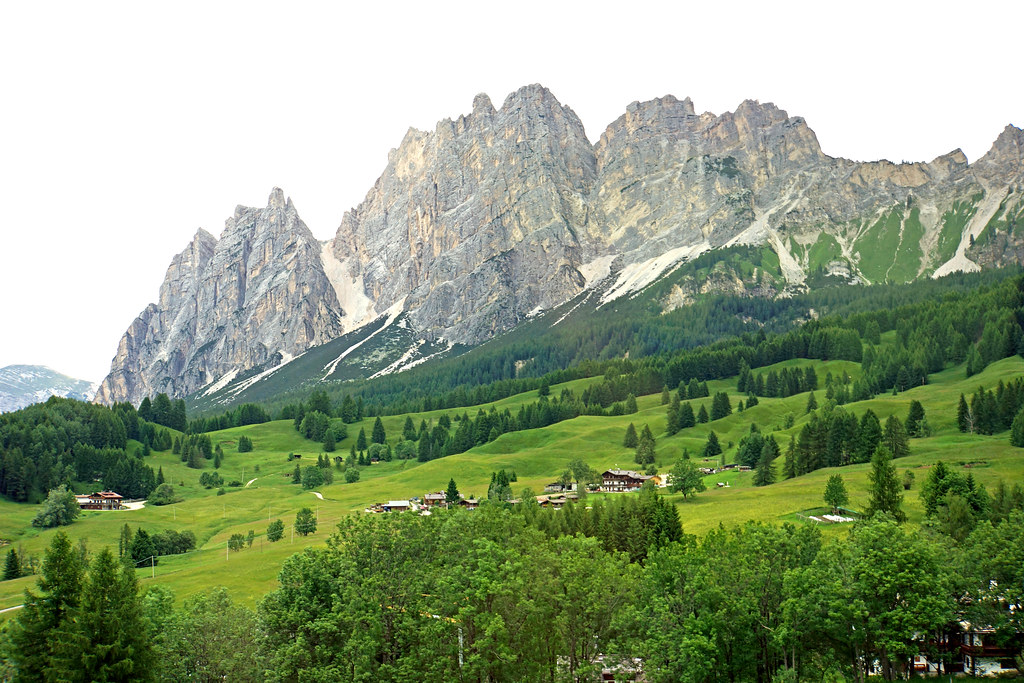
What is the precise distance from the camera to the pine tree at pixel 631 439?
176m

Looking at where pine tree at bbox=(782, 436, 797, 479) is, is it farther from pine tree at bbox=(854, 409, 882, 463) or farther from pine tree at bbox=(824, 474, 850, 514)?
pine tree at bbox=(824, 474, 850, 514)

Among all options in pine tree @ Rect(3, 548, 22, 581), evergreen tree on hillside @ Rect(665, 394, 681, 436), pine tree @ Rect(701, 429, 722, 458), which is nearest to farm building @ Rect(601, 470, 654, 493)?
pine tree @ Rect(701, 429, 722, 458)

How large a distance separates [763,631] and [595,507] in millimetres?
41468

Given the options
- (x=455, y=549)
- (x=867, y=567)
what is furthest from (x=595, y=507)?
(x=867, y=567)

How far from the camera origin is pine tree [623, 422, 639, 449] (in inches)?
6939

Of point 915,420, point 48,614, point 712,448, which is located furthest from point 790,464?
point 48,614

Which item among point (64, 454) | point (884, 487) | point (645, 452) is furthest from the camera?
point (64, 454)

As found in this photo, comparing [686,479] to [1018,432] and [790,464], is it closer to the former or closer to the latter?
[790,464]

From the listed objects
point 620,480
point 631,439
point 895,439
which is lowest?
point 620,480

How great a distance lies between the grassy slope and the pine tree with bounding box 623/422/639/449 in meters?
2.41

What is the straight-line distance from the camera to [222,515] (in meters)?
141

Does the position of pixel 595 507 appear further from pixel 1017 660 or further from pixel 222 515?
pixel 222 515

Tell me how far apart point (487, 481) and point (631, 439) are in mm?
40136

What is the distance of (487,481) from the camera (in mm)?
154625
